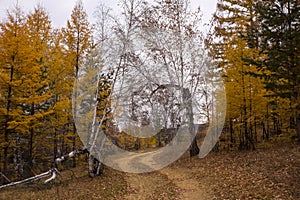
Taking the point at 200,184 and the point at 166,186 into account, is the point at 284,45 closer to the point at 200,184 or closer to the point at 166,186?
the point at 200,184

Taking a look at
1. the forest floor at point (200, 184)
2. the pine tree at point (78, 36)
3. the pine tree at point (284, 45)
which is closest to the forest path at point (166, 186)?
the forest floor at point (200, 184)

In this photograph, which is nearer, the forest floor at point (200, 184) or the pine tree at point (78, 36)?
the forest floor at point (200, 184)

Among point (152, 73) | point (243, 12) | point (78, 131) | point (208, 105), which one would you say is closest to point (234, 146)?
point (208, 105)

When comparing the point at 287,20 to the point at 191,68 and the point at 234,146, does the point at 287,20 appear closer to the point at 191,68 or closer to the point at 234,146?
the point at 191,68

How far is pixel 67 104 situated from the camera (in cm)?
1488

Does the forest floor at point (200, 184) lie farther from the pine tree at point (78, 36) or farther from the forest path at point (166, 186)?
the pine tree at point (78, 36)

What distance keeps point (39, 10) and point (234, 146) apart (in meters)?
16.0

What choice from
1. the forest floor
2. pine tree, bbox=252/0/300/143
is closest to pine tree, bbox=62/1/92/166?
the forest floor

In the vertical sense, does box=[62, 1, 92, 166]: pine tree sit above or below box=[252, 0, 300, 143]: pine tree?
above

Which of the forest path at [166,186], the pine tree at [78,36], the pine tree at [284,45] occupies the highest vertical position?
the pine tree at [78,36]

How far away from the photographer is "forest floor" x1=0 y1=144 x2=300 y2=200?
26.6 feet

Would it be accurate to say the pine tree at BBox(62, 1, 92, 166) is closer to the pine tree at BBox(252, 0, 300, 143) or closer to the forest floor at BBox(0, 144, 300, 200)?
the forest floor at BBox(0, 144, 300, 200)

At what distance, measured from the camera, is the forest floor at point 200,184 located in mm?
8109

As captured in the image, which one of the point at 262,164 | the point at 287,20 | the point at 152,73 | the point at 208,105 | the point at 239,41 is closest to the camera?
the point at 287,20
